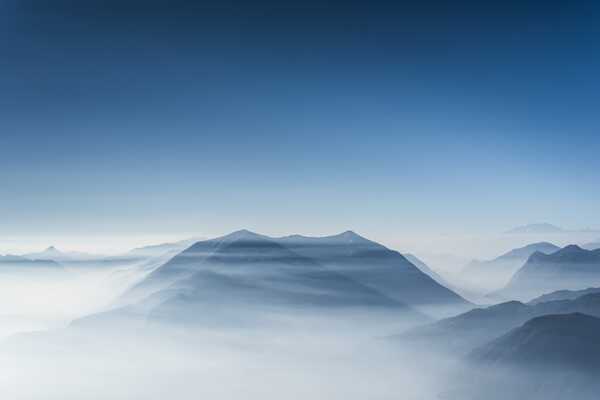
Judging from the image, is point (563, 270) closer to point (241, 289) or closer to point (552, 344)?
point (552, 344)

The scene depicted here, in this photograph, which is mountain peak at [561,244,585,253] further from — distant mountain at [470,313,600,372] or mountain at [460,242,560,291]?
distant mountain at [470,313,600,372]

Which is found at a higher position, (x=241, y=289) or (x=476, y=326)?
(x=241, y=289)

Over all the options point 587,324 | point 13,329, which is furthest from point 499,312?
point 13,329

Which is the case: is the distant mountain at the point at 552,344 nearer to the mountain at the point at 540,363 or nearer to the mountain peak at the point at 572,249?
the mountain at the point at 540,363

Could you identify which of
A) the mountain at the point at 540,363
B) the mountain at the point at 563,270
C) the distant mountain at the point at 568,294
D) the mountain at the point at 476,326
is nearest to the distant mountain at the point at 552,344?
the mountain at the point at 540,363

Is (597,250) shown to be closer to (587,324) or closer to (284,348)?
(587,324)

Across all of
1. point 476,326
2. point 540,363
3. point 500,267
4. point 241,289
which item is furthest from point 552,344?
point 241,289
